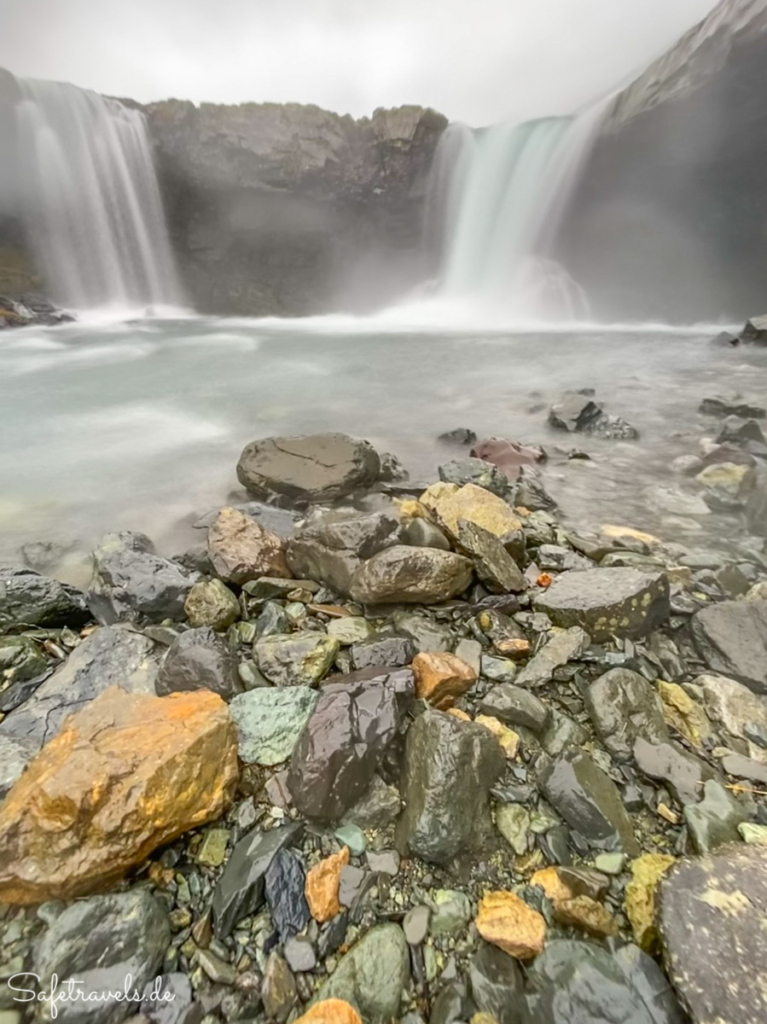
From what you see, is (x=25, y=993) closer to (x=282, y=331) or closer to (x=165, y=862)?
(x=165, y=862)

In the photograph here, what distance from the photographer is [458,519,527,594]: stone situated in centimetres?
254

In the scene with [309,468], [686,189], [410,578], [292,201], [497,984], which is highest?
[292,201]

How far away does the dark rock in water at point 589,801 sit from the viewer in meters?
1.50

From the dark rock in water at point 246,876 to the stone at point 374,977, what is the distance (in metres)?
0.28

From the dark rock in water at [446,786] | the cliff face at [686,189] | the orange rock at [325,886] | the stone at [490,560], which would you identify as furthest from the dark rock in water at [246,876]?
the cliff face at [686,189]

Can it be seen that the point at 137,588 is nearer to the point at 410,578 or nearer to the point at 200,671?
the point at 200,671

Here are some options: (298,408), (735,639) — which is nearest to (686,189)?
(298,408)

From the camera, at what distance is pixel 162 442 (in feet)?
18.1

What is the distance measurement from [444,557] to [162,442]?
4.25m

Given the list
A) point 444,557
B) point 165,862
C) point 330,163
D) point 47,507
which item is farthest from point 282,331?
point 165,862

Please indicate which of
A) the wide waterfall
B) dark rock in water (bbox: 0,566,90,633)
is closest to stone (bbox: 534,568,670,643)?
dark rock in water (bbox: 0,566,90,633)

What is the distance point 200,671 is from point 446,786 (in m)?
1.06

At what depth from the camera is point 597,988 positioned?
117 cm

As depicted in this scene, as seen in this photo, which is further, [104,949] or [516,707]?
[516,707]
